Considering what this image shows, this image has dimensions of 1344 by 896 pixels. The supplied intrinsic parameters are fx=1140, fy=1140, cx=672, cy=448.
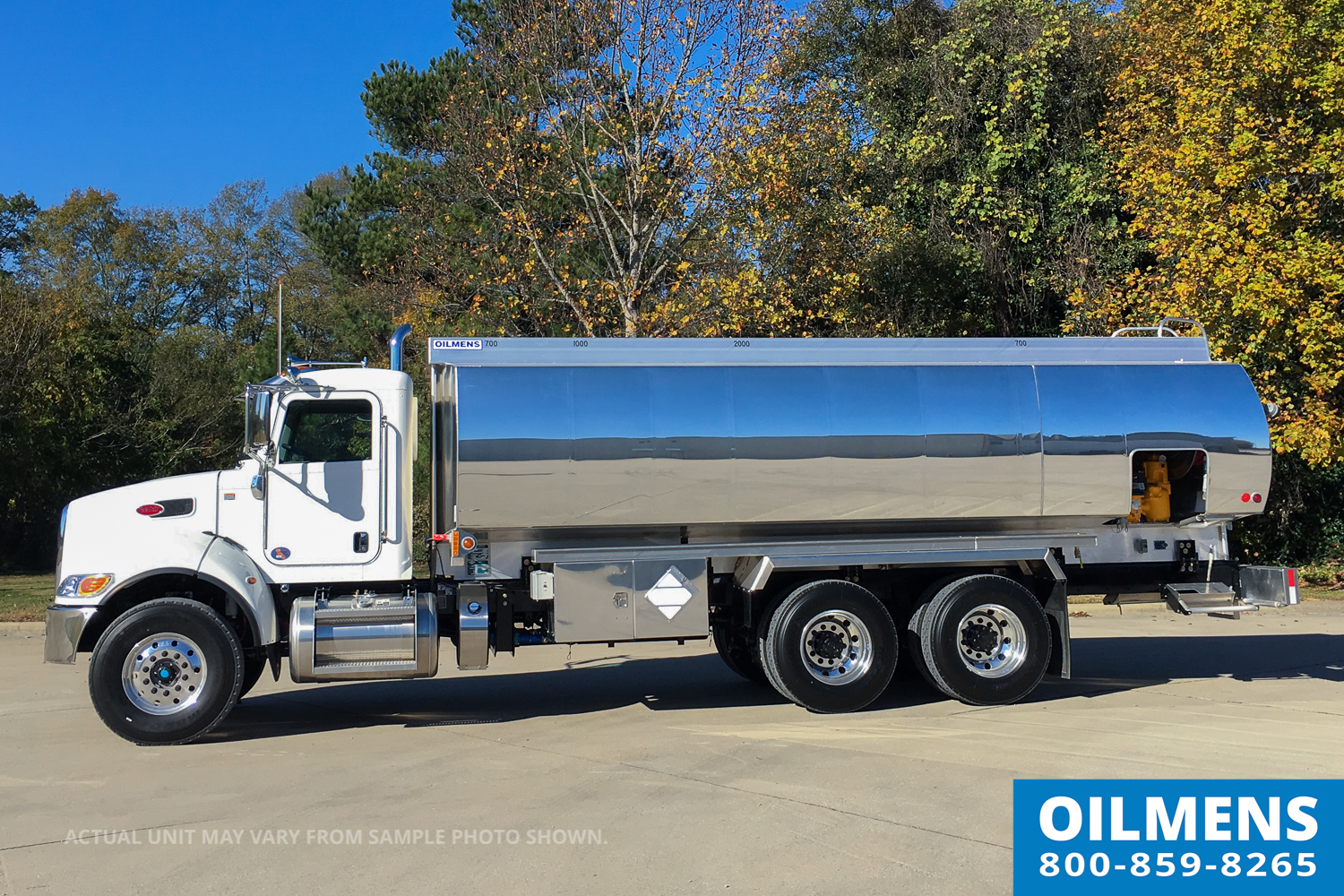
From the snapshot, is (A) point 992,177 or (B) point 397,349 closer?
(B) point 397,349

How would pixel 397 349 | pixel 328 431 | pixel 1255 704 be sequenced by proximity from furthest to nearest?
pixel 397 349 → pixel 1255 704 → pixel 328 431

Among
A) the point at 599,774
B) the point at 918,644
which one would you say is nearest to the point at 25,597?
the point at 599,774

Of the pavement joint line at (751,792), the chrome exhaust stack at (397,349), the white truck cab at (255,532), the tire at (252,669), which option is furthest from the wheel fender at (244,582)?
the chrome exhaust stack at (397,349)

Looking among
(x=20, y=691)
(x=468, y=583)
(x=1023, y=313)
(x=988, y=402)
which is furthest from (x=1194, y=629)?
(x=20, y=691)

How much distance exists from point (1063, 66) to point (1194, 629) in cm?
1456

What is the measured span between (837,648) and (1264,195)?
12.5 meters

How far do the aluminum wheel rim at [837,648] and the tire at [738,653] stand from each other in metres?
1.13

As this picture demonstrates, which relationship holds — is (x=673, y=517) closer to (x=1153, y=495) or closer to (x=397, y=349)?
(x=397, y=349)

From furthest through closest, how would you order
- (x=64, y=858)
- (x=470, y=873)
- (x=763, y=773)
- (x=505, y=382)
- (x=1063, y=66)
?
(x=1063, y=66) → (x=505, y=382) → (x=763, y=773) → (x=64, y=858) → (x=470, y=873)

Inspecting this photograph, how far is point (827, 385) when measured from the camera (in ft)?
31.2

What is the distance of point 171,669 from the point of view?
8.70 metres

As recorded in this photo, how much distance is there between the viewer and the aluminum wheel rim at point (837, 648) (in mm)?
9570

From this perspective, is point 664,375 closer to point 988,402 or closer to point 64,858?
point 988,402

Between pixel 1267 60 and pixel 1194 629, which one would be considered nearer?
pixel 1194 629
